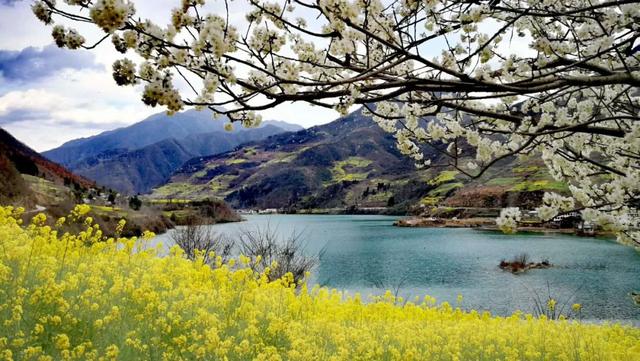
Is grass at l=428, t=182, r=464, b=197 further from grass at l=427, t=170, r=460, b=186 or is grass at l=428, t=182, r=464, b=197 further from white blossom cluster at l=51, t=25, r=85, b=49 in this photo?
white blossom cluster at l=51, t=25, r=85, b=49

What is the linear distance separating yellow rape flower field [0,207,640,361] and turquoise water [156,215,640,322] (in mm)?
8639

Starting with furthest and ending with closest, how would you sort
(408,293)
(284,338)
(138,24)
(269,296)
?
(408,293), (269,296), (284,338), (138,24)

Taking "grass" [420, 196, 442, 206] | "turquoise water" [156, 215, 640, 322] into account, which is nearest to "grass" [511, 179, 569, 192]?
"grass" [420, 196, 442, 206]

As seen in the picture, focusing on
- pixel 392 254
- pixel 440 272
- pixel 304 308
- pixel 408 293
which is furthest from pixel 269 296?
pixel 392 254

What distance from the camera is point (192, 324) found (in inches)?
243

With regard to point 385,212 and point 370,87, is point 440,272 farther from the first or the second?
point 385,212

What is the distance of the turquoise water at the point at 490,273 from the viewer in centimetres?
2572

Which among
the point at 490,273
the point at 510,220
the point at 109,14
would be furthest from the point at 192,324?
the point at 490,273

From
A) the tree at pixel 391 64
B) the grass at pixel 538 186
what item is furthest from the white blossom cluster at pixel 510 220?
the grass at pixel 538 186

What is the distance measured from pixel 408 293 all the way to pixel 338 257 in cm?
1766

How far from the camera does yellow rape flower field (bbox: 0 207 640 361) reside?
4789 millimetres

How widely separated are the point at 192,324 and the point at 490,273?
32.3 m

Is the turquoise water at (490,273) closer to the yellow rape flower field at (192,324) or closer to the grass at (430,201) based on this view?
the yellow rape flower field at (192,324)

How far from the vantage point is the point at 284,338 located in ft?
22.0
